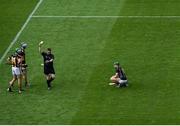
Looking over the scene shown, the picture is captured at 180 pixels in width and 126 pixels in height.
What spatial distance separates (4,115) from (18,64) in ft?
8.22

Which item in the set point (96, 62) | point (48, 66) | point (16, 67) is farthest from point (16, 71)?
point (96, 62)

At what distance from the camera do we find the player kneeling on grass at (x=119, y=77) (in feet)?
91.3

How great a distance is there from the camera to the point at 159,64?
30219mm

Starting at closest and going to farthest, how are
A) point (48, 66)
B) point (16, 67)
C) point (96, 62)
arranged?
point (16, 67) < point (48, 66) < point (96, 62)

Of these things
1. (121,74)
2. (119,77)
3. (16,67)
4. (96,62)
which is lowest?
(96,62)

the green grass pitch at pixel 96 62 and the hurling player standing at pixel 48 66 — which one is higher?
the hurling player standing at pixel 48 66

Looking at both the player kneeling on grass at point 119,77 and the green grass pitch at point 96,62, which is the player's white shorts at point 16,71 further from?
the player kneeling on grass at point 119,77

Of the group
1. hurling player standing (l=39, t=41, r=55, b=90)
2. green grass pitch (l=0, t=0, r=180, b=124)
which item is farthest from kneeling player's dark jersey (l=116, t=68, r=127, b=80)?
hurling player standing (l=39, t=41, r=55, b=90)

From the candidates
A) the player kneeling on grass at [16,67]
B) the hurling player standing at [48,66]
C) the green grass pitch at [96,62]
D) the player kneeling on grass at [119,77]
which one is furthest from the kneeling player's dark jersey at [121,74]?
the player kneeling on grass at [16,67]

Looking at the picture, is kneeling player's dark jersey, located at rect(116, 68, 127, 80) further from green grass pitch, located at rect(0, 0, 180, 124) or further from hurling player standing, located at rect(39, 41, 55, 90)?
hurling player standing, located at rect(39, 41, 55, 90)

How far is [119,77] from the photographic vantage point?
91.4 ft

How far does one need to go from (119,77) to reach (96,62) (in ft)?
10.00

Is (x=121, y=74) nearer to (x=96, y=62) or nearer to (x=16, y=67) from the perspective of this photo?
(x=96, y=62)

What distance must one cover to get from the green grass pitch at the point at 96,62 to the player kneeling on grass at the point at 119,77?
26 cm
